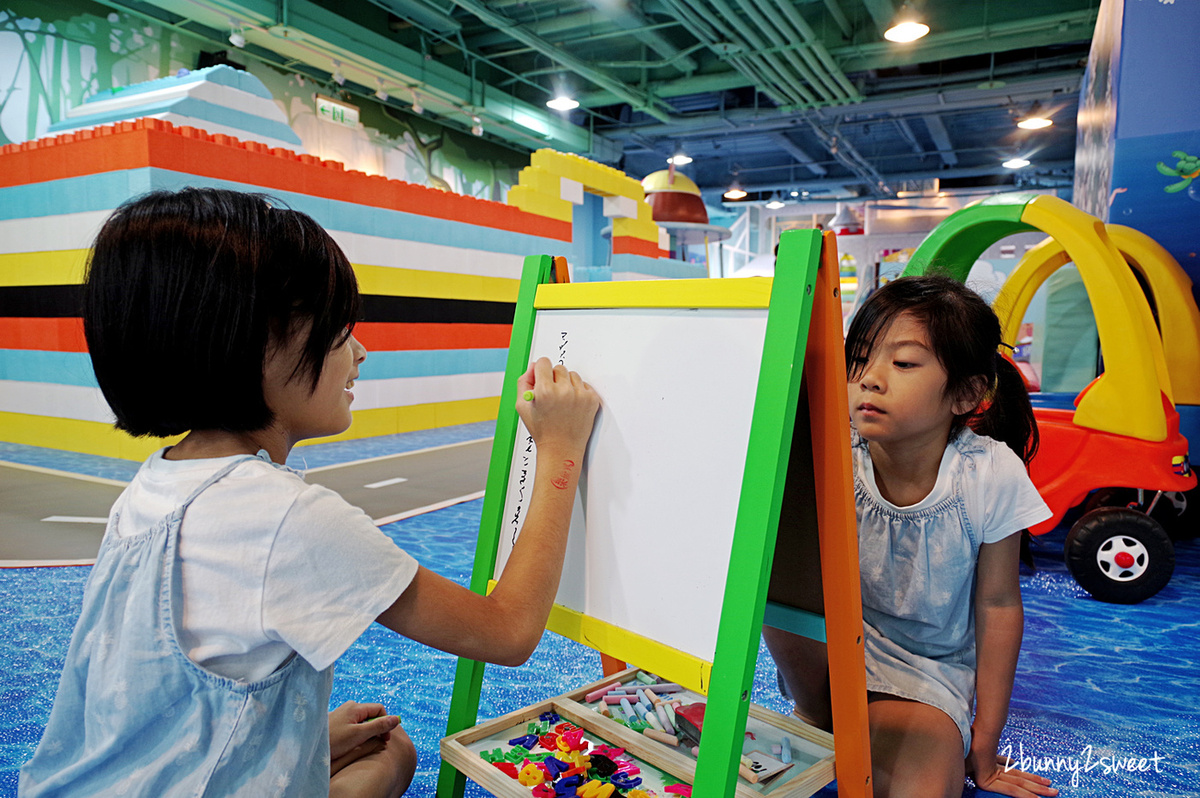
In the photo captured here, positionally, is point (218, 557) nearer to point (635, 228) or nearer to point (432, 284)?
point (432, 284)

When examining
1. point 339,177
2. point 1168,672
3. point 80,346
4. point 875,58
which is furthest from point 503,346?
point 1168,672

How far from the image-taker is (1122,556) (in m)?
2.71

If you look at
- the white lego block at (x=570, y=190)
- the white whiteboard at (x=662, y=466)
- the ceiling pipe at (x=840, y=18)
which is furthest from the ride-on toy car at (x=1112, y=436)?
the white lego block at (x=570, y=190)

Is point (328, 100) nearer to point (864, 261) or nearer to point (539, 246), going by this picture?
point (539, 246)

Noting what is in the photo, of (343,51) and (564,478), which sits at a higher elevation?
(343,51)

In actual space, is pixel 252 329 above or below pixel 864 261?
below

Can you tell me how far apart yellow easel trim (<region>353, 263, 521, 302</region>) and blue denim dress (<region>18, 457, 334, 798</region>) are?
523 centimetres

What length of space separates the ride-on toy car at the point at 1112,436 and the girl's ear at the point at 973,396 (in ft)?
4.47

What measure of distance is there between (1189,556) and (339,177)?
5.77 m

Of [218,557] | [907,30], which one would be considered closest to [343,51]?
[907,30]

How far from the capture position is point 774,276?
946 mm

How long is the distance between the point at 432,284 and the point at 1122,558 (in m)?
5.54

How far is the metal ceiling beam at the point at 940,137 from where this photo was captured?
11252 mm

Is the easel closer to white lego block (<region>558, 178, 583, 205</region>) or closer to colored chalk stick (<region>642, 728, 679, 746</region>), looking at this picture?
colored chalk stick (<region>642, 728, 679, 746</region>)
